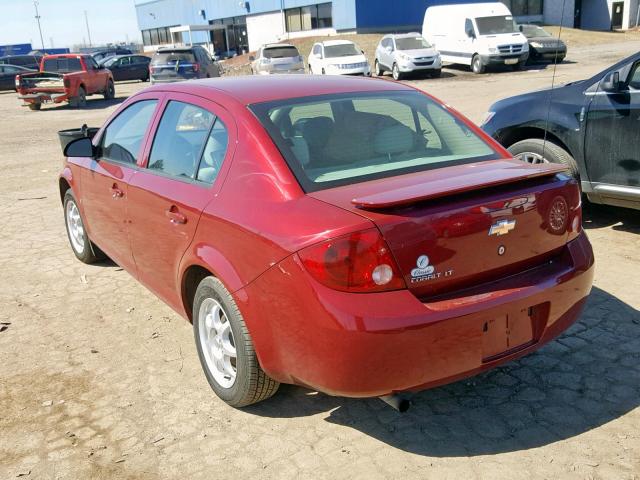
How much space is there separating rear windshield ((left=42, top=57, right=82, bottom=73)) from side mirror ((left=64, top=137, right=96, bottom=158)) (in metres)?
20.9

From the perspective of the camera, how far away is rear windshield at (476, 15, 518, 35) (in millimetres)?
26547

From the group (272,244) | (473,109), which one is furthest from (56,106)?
(272,244)

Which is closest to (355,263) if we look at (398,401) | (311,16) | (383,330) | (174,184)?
(383,330)

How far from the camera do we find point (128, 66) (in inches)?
1422

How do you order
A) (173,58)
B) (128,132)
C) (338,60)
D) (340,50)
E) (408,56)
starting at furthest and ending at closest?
(340,50)
(408,56)
(338,60)
(173,58)
(128,132)

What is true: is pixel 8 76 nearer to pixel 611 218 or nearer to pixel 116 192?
pixel 116 192

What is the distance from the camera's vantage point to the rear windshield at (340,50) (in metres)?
25.6

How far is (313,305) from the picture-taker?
2619 mm

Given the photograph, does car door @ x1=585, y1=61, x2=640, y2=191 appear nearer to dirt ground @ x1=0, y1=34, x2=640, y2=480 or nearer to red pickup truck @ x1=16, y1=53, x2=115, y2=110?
dirt ground @ x1=0, y1=34, x2=640, y2=480

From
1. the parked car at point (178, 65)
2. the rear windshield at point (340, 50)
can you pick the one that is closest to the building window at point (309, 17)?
the rear windshield at point (340, 50)

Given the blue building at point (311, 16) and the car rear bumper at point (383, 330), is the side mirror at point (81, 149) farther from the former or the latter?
the blue building at point (311, 16)

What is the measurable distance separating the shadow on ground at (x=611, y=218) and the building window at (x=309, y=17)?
4176 cm

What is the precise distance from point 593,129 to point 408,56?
2103cm

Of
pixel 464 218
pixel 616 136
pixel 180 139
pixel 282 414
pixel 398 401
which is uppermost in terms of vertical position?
pixel 180 139
